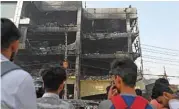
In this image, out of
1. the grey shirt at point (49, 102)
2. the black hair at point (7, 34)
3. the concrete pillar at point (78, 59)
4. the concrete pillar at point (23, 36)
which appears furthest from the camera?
the concrete pillar at point (23, 36)

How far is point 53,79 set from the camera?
2443mm

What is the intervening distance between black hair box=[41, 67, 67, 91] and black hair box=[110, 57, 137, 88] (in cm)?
49

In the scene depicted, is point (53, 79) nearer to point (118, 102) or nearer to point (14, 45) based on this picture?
point (118, 102)

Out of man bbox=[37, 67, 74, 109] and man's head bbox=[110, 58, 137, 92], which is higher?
man's head bbox=[110, 58, 137, 92]

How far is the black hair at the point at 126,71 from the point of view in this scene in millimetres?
2066

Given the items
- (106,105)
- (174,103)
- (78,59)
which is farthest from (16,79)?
(78,59)

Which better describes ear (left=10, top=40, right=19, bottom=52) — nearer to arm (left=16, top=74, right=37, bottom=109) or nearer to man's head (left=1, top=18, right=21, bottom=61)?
man's head (left=1, top=18, right=21, bottom=61)

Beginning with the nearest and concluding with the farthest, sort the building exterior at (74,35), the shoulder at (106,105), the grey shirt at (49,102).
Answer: the shoulder at (106,105)
the grey shirt at (49,102)
the building exterior at (74,35)

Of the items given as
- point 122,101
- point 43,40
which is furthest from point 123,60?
point 43,40

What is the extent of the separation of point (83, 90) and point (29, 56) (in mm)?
5243

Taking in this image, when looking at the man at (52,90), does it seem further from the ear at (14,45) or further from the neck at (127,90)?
the ear at (14,45)

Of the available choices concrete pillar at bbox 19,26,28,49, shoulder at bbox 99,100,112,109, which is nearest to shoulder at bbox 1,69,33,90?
shoulder at bbox 99,100,112,109

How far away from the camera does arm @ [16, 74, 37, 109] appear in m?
1.52

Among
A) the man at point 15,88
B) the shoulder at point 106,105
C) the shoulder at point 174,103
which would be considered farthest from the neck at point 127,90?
the man at point 15,88
